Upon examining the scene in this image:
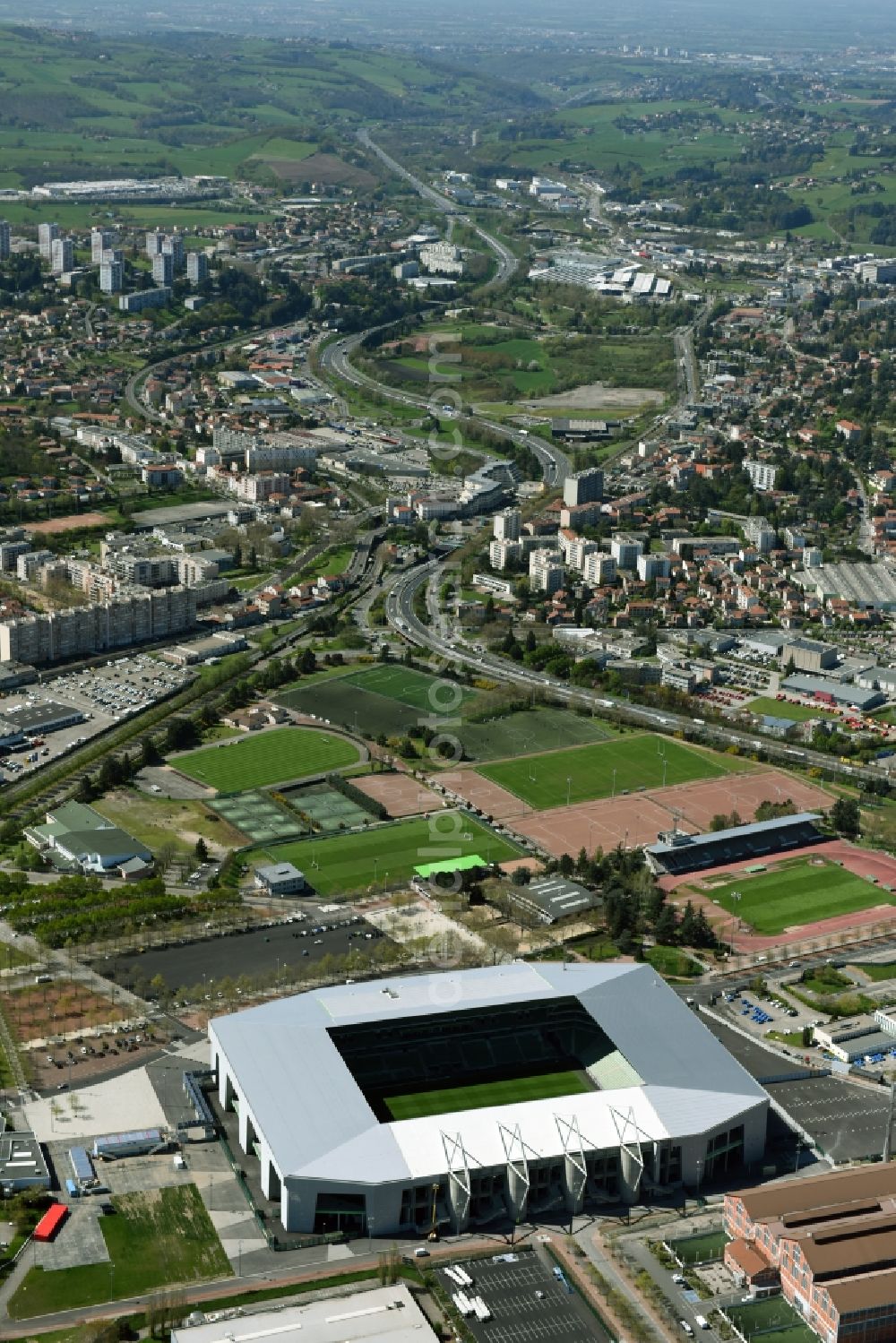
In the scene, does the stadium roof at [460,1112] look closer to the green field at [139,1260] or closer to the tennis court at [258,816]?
the green field at [139,1260]

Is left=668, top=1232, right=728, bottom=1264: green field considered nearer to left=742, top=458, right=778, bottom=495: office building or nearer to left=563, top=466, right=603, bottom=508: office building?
left=563, top=466, right=603, bottom=508: office building

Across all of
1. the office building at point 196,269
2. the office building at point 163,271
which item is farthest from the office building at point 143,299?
the office building at point 196,269

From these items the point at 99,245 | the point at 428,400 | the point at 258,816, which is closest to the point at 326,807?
the point at 258,816

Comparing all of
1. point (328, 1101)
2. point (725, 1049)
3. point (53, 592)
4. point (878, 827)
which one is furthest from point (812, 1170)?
point (53, 592)

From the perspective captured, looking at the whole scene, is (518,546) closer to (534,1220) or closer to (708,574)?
(708,574)

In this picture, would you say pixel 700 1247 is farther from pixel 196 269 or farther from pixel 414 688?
pixel 196 269

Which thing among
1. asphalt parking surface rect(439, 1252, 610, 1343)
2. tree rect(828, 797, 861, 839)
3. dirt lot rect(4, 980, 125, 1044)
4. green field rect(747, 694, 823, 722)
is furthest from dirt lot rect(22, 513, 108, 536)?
asphalt parking surface rect(439, 1252, 610, 1343)
